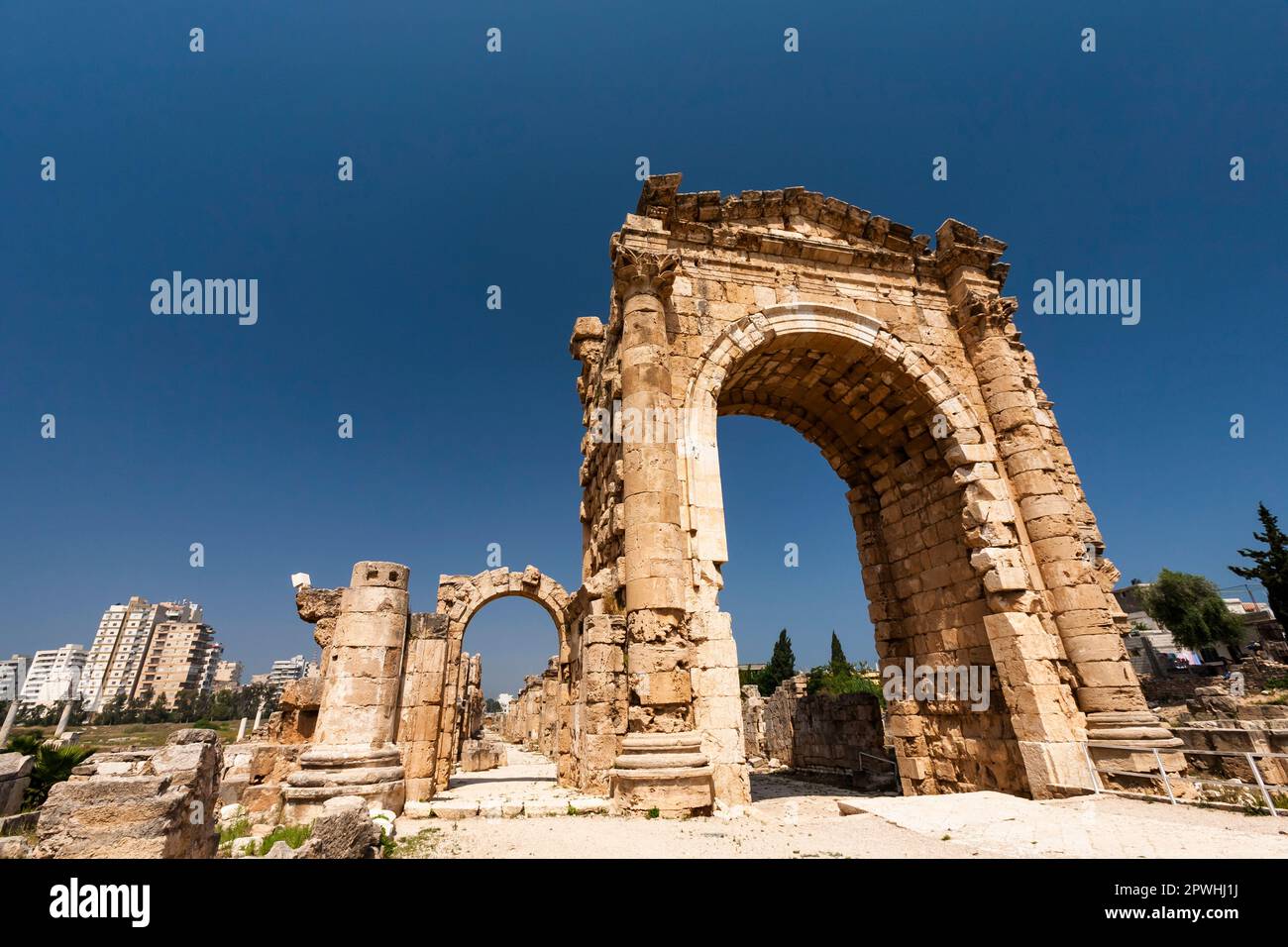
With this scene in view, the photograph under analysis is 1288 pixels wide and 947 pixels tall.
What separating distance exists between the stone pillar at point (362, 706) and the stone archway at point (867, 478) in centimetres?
270

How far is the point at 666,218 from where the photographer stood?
9.67 meters

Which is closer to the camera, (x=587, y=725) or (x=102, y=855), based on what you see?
(x=102, y=855)

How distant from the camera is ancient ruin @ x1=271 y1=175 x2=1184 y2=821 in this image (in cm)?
701

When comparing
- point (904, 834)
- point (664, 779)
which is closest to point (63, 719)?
point (664, 779)

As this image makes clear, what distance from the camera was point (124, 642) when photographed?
Answer: 338 ft

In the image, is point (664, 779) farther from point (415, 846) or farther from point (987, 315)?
point (987, 315)

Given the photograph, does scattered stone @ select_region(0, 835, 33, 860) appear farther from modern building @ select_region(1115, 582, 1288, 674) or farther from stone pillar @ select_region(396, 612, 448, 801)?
modern building @ select_region(1115, 582, 1288, 674)

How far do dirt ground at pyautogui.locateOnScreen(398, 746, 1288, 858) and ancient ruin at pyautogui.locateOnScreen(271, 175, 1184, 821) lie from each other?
2.73 feet

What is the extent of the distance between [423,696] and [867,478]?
9889 millimetres
